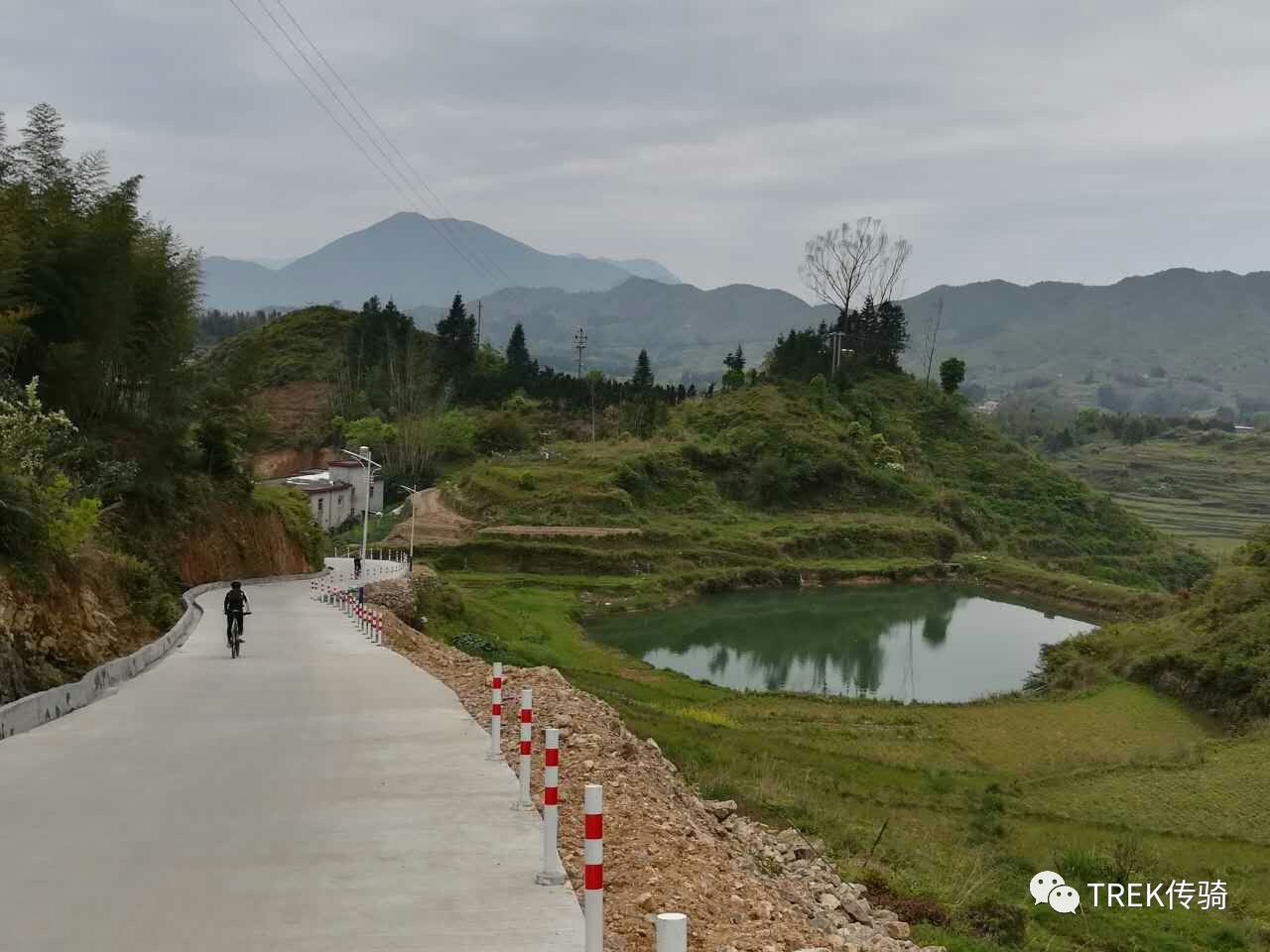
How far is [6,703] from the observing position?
1213 cm

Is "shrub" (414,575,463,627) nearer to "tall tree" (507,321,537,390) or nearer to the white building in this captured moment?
the white building

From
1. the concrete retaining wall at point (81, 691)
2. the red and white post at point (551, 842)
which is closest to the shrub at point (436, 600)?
the concrete retaining wall at point (81, 691)

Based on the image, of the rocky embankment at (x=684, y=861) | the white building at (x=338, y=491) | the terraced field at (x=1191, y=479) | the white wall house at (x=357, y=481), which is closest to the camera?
the rocky embankment at (x=684, y=861)

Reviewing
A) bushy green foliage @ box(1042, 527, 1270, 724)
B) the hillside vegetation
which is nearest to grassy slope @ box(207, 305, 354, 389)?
the hillside vegetation

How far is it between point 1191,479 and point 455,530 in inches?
3234

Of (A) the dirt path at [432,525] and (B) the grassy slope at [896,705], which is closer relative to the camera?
(B) the grassy slope at [896,705]

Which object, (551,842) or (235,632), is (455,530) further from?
(551,842)

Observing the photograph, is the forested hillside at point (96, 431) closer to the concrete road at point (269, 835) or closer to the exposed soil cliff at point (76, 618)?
the exposed soil cliff at point (76, 618)

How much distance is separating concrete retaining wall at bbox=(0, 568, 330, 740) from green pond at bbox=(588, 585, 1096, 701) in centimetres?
2131

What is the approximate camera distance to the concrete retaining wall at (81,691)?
11.8 m

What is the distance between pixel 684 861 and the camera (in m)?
7.89

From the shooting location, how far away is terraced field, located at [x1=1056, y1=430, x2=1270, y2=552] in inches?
3627

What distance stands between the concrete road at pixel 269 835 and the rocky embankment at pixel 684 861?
1.51ft

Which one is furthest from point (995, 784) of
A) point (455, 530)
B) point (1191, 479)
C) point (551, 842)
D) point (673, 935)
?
point (1191, 479)
